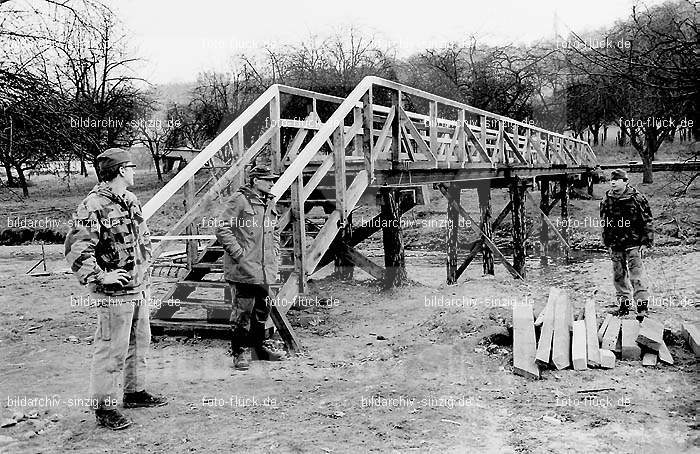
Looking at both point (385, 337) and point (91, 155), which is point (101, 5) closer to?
point (91, 155)

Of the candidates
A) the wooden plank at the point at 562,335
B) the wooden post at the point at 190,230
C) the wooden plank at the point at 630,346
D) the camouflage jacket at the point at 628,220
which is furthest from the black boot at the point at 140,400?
the camouflage jacket at the point at 628,220

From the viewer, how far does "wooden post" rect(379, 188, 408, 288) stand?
11.7m

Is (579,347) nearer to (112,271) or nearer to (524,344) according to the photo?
(524,344)

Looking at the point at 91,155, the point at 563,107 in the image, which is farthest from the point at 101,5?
the point at 563,107

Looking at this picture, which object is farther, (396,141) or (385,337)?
(396,141)

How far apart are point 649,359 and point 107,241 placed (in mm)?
4870

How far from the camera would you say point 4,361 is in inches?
260

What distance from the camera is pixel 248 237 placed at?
6219 mm

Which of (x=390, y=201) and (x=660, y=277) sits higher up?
(x=390, y=201)

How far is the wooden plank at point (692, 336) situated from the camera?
630 cm

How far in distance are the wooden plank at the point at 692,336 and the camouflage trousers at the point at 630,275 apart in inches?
73.7

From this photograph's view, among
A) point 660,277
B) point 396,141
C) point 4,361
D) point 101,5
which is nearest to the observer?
point 4,361

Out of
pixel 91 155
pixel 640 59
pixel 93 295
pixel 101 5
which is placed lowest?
pixel 93 295

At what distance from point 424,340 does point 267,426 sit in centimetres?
284
